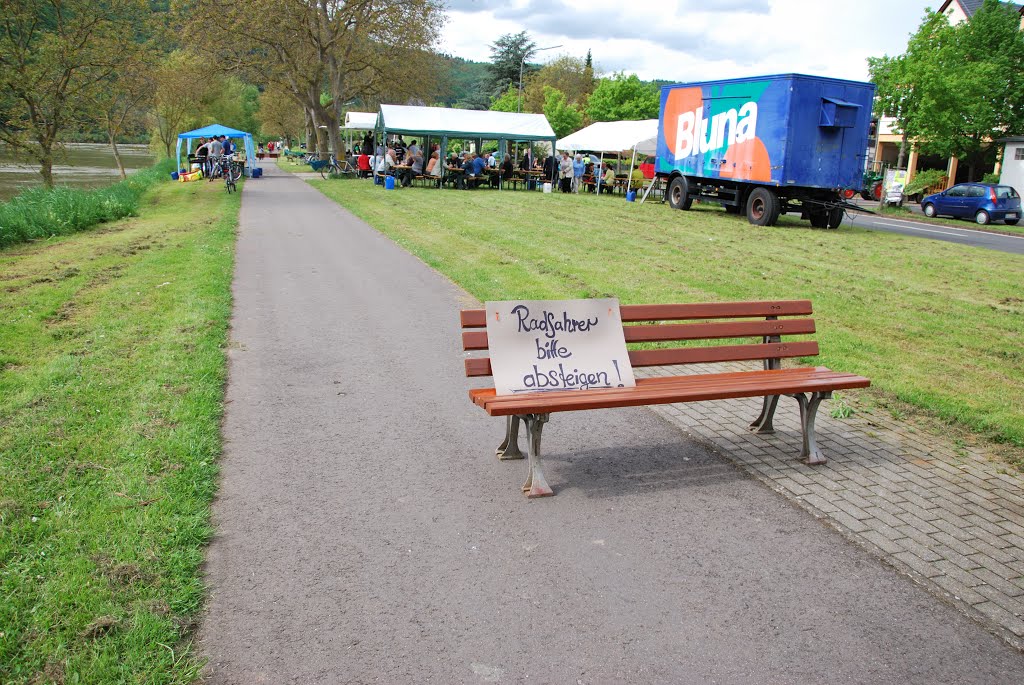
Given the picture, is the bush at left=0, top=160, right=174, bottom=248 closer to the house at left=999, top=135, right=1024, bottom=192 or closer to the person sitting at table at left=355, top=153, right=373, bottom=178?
the person sitting at table at left=355, top=153, right=373, bottom=178

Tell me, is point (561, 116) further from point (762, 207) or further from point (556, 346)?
point (556, 346)

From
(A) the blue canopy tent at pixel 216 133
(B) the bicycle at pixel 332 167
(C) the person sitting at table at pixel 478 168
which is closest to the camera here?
(C) the person sitting at table at pixel 478 168

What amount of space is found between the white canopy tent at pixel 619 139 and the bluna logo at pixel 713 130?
529 centimetres

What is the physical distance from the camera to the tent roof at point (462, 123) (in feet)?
104

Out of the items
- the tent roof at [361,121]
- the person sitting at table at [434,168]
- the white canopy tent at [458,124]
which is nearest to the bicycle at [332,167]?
the tent roof at [361,121]

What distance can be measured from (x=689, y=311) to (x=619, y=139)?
1145 inches

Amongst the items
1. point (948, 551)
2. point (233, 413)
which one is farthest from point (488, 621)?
point (233, 413)

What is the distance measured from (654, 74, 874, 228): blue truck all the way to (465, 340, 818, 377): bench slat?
51.6ft

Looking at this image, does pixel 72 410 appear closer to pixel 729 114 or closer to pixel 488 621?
pixel 488 621

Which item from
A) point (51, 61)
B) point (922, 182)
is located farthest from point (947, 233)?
point (51, 61)

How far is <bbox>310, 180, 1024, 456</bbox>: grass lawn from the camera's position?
23.2 ft

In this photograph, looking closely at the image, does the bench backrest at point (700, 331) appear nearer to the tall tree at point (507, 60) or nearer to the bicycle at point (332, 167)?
the bicycle at point (332, 167)

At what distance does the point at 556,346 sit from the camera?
4.88 m

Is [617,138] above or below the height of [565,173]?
above
